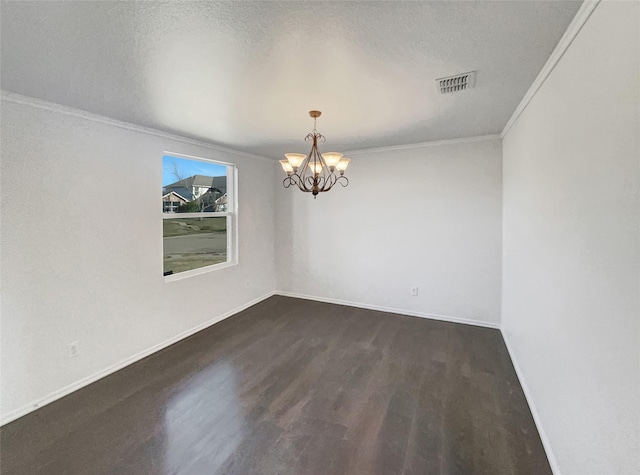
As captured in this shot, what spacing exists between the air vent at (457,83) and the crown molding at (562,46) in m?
0.40

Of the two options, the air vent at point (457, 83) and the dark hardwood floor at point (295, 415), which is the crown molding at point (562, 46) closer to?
the air vent at point (457, 83)

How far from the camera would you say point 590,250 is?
127cm

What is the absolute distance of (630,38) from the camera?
967 millimetres

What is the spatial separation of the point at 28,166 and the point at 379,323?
3984 millimetres

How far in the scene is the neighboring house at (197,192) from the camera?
341cm

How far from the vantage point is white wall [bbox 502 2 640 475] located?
98 centimetres

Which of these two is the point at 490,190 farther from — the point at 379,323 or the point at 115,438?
the point at 115,438

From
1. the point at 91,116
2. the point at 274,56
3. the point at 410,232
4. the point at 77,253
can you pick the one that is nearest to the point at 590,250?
the point at 274,56

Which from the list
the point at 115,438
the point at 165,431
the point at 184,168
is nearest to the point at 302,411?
the point at 165,431

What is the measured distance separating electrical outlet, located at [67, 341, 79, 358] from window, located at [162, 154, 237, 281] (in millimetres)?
1076

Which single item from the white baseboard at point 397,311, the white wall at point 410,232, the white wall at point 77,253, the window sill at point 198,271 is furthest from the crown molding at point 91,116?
the white baseboard at point 397,311

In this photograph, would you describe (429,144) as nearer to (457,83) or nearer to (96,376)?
(457,83)

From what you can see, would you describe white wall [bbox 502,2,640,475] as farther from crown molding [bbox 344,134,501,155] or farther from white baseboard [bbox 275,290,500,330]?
white baseboard [bbox 275,290,500,330]

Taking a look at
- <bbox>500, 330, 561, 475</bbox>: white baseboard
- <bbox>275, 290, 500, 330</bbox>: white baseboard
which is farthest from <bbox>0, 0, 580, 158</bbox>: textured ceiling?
<bbox>275, 290, 500, 330</bbox>: white baseboard
